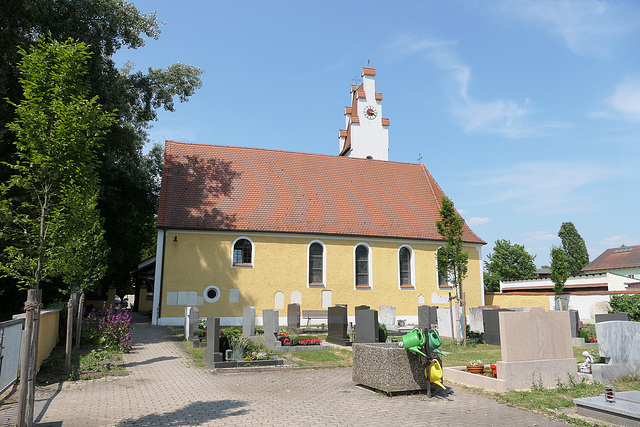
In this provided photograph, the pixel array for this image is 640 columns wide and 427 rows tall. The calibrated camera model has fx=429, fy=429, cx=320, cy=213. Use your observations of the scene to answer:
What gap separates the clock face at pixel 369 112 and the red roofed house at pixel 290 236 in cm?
747

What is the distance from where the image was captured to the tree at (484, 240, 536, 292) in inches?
2034

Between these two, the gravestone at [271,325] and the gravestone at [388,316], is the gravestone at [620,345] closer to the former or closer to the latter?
the gravestone at [271,325]

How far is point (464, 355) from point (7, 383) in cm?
1186

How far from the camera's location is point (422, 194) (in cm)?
2869

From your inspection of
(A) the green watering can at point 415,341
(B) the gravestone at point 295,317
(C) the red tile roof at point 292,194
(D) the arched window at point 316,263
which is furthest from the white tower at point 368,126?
(A) the green watering can at point 415,341

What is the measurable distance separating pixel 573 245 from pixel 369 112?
5233cm

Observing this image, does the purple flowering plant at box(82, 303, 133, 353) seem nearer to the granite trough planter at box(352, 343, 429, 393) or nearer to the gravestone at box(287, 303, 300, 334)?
the gravestone at box(287, 303, 300, 334)

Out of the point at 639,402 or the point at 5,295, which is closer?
the point at 639,402

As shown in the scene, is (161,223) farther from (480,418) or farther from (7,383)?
(480,418)

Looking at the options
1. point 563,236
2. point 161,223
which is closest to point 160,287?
point 161,223

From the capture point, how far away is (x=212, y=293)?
2173 cm

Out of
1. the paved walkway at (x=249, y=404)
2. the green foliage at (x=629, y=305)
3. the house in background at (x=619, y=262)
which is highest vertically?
the house in background at (x=619, y=262)

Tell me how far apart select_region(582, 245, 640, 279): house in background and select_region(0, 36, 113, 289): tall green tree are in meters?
52.7

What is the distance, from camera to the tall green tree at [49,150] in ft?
19.0
